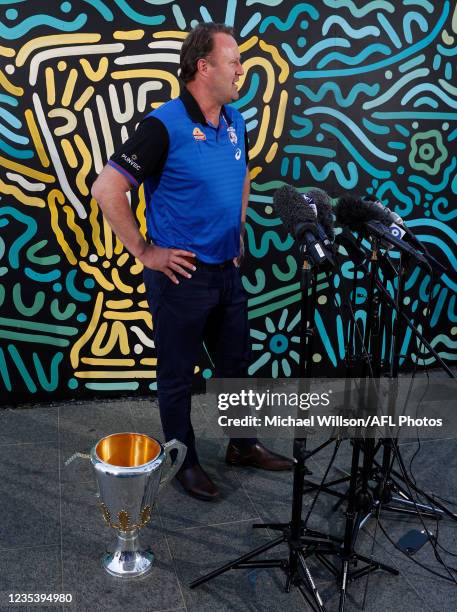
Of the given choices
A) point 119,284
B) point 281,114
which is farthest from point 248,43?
point 119,284

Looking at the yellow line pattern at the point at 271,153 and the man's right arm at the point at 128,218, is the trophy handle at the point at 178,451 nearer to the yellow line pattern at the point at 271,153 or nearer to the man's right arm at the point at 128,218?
the man's right arm at the point at 128,218

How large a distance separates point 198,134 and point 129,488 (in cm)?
119

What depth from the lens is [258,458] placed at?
2.75 meters

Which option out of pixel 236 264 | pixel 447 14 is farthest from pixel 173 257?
pixel 447 14

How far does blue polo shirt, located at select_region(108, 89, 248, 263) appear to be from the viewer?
2.21m

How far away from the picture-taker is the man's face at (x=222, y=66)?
2260mm

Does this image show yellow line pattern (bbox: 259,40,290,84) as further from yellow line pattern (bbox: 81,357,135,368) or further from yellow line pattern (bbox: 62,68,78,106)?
yellow line pattern (bbox: 81,357,135,368)

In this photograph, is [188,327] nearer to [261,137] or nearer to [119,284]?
[119,284]

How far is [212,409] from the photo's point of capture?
130 inches

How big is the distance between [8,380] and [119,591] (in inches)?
58.6

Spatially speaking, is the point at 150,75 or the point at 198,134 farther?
the point at 150,75

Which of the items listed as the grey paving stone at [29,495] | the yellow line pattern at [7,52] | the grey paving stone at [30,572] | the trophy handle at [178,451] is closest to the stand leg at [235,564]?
the trophy handle at [178,451]

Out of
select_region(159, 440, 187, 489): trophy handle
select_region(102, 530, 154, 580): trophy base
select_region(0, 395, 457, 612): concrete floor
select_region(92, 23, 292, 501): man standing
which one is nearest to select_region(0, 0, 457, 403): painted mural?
select_region(0, 395, 457, 612): concrete floor

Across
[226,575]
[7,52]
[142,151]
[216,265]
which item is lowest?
[226,575]
